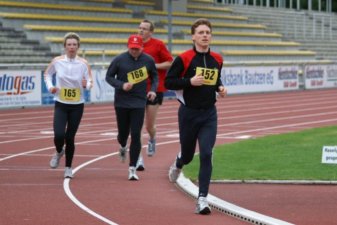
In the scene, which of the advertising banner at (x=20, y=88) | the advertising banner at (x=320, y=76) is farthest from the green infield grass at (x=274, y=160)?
the advertising banner at (x=320, y=76)

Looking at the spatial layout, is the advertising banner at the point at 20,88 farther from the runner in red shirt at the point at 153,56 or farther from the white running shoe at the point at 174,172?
the white running shoe at the point at 174,172

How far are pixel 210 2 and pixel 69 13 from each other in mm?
19454

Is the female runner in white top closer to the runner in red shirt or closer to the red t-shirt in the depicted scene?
the runner in red shirt

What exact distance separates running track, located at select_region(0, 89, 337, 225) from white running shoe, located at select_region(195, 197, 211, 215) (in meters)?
0.09

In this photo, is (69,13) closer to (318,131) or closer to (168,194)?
(318,131)

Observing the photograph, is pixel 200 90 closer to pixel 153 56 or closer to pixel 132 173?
pixel 132 173

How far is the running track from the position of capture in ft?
30.7

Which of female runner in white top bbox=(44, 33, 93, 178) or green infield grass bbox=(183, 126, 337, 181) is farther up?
female runner in white top bbox=(44, 33, 93, 178)

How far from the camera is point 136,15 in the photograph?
5081cm

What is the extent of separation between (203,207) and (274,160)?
16.1 feet

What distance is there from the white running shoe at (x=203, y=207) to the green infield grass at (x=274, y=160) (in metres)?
2.73

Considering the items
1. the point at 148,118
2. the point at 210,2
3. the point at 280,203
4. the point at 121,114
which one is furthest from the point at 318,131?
the point at 210,2

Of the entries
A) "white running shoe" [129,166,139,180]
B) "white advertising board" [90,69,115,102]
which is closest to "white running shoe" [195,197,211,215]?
"white running shoe" [129,166,139,180]

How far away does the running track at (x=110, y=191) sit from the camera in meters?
9.35
